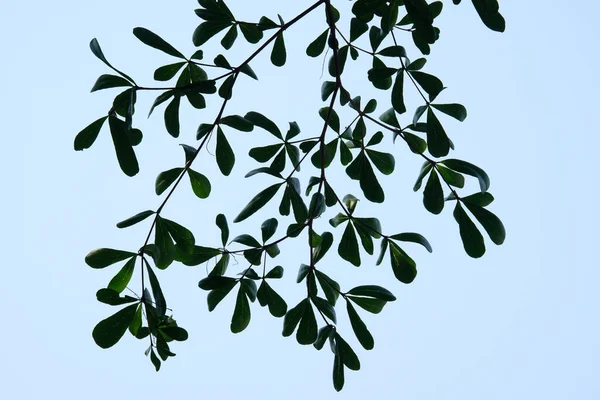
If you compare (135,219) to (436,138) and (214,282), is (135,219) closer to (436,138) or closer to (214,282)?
(214,282)

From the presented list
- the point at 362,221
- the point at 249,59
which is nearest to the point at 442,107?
the point at 362,221

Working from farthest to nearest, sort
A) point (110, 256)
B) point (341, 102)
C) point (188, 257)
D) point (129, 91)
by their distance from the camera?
point (341, 102), point (188, 257), point (110, 256), point (129, 91)

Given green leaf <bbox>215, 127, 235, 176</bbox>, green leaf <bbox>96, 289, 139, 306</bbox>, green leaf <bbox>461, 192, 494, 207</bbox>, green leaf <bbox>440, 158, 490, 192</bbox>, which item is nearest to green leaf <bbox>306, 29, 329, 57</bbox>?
green leaf <bbox>215, 127, 235, 176</bbox>

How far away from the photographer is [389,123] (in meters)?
2.24

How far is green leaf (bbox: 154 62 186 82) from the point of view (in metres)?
2.08

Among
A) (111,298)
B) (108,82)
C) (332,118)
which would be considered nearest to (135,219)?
(111,298)

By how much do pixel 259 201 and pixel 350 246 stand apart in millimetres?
309

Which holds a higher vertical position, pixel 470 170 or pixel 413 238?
pixel 470 170

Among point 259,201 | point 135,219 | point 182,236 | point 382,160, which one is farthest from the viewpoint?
point 382,160

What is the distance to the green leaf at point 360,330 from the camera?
2086mm

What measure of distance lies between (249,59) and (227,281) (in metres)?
0.61

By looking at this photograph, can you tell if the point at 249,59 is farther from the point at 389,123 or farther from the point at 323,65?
the point at 389,123

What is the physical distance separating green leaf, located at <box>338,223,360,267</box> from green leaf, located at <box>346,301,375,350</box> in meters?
0.14

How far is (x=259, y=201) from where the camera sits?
206 cm
